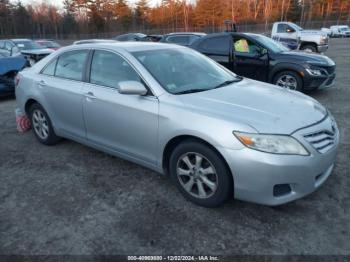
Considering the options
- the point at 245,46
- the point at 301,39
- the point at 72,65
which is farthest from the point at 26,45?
the point at 301,39

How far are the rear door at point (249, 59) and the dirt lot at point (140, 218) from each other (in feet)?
12.9

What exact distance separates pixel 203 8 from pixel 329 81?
66997 millimetres

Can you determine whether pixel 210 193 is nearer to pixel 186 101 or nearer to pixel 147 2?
pixel 186 101

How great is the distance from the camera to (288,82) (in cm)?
744

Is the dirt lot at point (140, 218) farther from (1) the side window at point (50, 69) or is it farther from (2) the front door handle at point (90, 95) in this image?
(1) the side window at point (50, 69)

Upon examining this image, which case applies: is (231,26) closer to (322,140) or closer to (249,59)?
(249,59)

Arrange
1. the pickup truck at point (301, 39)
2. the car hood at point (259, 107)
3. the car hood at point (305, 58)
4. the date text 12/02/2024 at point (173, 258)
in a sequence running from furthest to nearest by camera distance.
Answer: the pickup truck at point (301, 39)
the car hood at point (305, 58)
the car hood at point (259, 107)
the date text 12/02/2024 at point (173, 258)

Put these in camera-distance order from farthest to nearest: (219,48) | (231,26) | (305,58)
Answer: (231,26)
(219,48)
(305,58)

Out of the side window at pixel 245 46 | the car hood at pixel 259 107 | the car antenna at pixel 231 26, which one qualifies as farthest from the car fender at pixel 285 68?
the car hood at pixel 259 107

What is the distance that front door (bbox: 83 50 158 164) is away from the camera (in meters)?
3.24

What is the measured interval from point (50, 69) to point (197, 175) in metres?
2.88

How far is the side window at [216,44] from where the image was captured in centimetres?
804

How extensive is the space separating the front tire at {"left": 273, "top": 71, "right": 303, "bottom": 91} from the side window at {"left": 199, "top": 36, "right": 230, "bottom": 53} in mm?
1495

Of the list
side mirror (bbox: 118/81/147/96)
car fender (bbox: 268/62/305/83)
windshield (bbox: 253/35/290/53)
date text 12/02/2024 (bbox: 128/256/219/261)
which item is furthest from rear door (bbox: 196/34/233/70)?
date text 12/02/2024 (bbox: 128/256/219/261)
